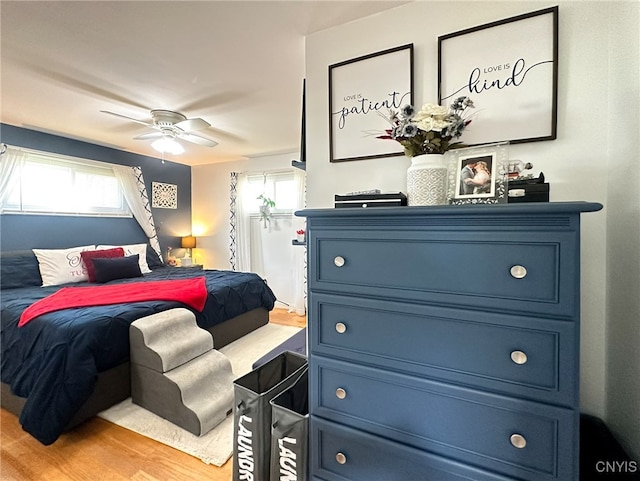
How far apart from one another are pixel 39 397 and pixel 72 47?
7.08ft

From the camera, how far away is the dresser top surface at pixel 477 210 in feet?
2.44

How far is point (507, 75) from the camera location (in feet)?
4.01

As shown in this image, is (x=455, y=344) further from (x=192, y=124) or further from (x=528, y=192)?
(x=192, y=124)

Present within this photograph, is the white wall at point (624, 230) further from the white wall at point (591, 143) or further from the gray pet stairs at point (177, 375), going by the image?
the gray pet stairs at point (177, 375)

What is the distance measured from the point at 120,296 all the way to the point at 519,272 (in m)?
2.88

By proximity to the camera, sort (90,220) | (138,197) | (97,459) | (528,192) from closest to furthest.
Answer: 1. (528,192)
2. (97,459)
3. (90,220)
4. (138,197)

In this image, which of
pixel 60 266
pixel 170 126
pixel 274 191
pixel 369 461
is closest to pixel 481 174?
pixel 369 461

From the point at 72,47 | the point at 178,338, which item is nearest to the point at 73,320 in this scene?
the point at 178,338

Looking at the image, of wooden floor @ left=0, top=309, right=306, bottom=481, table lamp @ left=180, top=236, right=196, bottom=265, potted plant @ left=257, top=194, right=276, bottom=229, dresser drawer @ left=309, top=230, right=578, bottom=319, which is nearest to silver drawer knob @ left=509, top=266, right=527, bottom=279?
dresser drawer @ left=309, top=230, right=578, bottom=319

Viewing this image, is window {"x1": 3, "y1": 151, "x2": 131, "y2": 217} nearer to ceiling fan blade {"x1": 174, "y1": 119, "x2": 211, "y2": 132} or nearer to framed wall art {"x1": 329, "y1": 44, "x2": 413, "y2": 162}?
ceiling fan blade {"x1": 174, "y1": 119, "x2": 211, "y2": 132}

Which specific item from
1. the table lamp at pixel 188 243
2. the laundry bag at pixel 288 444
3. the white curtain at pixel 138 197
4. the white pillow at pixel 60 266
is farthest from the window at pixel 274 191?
the laundry bag at pixel 288 444

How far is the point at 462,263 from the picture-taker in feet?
2.93

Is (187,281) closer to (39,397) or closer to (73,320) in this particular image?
(73,320)

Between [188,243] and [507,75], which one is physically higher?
[507,75]
